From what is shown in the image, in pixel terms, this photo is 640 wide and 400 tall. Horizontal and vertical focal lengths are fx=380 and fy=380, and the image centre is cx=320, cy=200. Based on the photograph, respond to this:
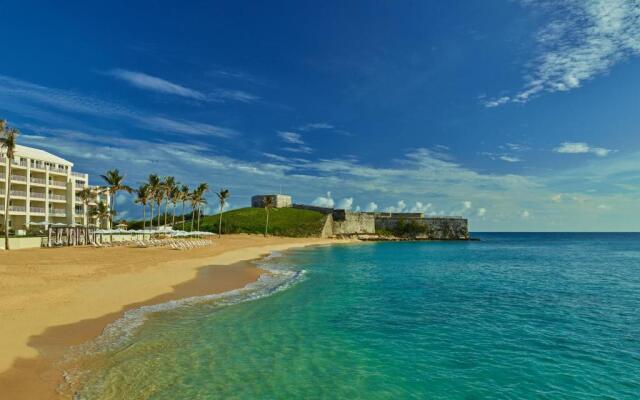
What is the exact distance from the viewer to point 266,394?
9.64 metres

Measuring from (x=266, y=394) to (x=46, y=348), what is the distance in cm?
793

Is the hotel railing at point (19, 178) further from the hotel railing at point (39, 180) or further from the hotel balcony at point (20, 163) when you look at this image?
the hotel balcony at point (20, 163)

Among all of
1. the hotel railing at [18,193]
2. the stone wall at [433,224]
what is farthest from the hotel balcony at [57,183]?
the stone wall at [433,224]

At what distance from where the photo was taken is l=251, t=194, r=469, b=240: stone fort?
387ft

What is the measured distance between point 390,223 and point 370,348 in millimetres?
117259

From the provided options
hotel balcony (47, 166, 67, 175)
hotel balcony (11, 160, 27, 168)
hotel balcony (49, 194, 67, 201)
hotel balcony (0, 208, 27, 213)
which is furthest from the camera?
hotel balcony (47, 166, 67, 175)

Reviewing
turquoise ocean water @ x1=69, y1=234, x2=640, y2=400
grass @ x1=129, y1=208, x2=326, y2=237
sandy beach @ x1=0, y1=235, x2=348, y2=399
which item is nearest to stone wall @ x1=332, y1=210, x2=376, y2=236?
grass @ x1=129, y1=208, x2=326, y2=237

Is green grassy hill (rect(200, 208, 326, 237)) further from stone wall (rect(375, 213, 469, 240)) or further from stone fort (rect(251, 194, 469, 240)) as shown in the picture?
stone wall (rect(375, 213, 469, 240))

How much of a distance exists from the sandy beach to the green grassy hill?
69760mm

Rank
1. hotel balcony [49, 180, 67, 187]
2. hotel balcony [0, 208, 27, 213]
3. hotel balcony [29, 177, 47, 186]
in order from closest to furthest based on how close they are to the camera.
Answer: hotel balcony [0, 208, 27, 213]
hotel balcony [29, 177, 47, 186]
hotel balcony [49, 180, 67, 187]

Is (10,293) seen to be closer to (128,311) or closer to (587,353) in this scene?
(128,311)

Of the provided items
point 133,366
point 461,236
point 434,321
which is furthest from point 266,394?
point 461,236

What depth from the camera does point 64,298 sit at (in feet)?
61.0

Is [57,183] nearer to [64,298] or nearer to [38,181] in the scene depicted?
[38,181]
